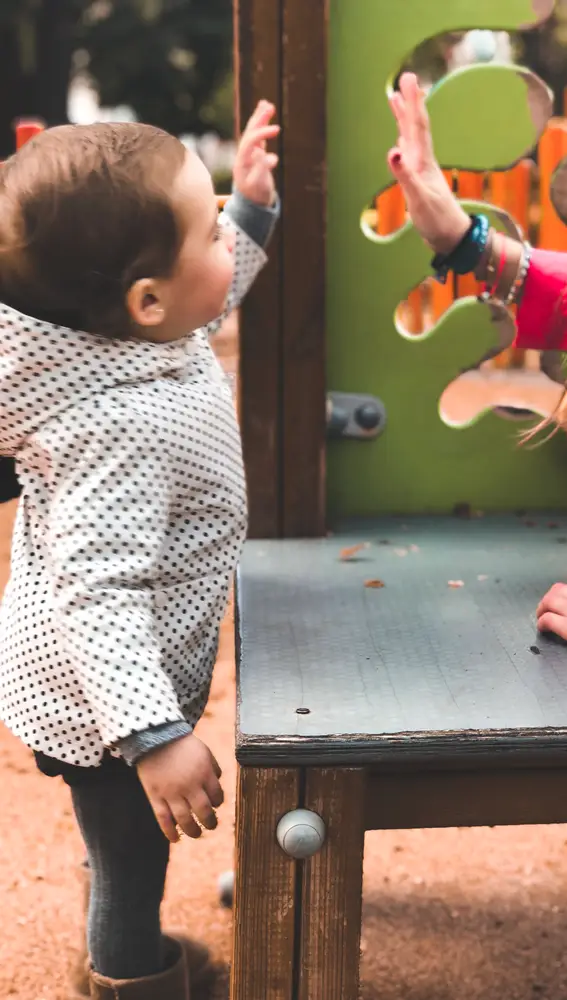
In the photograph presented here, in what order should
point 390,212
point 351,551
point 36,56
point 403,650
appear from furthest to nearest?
point 36,56 < point 390,212 < point 351,551 < point 403,650

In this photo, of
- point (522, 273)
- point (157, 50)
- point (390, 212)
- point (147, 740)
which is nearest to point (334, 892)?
point (147, 740)

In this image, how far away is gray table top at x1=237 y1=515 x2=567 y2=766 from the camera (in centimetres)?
87

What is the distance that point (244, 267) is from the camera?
1277 mm

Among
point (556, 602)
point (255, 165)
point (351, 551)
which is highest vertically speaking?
point (255, 165)

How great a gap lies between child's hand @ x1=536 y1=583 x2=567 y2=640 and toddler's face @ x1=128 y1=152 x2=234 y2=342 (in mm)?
430

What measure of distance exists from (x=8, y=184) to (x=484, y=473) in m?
0.91

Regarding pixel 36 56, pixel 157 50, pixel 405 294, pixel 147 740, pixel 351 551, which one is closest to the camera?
pixel 147 740

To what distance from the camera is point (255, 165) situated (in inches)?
50.1

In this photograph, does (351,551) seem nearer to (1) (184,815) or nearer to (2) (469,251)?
(2) (469,251)

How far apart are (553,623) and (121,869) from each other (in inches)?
18.7

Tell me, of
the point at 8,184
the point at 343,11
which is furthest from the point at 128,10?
the point at 8,184

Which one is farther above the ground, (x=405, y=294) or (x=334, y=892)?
(x=405, y=294)

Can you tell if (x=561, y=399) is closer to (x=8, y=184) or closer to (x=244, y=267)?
(x=244, y=267)

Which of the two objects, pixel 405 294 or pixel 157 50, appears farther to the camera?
pixel 157 50
